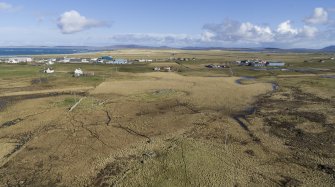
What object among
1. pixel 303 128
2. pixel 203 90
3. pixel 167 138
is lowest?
pixel 167 138

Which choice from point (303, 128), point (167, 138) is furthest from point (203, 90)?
point (167, 138)

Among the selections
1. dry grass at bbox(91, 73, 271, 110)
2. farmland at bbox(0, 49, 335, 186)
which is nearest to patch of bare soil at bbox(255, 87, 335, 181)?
farmland at bbox(0, 49, 335, 186)

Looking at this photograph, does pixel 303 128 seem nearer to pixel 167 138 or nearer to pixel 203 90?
pixel 167 138

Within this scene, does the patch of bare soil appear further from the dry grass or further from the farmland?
the dry grass

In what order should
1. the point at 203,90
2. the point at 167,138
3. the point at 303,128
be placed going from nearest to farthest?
the point at 167,138, the point at 303,128, the point at 203,90

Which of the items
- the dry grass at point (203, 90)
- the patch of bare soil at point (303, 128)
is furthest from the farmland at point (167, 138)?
the dry grass at point (203, 90)

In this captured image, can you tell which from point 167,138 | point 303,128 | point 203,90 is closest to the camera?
point 167,138

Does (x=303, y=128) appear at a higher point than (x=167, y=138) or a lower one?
higher

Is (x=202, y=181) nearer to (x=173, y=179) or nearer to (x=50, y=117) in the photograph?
(x=173, y=179)
